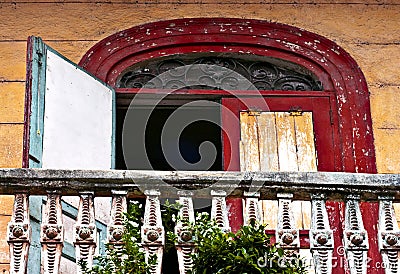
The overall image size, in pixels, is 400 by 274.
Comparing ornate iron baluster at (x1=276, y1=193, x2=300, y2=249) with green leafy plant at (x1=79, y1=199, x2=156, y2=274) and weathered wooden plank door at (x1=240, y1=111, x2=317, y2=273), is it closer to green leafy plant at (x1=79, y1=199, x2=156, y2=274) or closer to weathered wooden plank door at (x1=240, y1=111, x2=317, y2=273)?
green leafy plant at (x1=79, y1=199, x2=156, y2=274)

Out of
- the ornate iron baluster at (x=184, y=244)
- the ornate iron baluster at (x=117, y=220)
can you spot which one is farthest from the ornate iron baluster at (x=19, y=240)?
the ornate iron baluster at (x=184, y=244)

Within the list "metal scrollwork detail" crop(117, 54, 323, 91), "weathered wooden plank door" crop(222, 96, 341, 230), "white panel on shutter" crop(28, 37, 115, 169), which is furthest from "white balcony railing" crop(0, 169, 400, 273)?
"metal scrollwork detail" crop(117, 54, 323, 91)

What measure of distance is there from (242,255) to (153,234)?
52 centimetres

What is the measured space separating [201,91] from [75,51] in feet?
3.58

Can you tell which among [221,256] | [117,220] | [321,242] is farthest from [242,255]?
[117,220]

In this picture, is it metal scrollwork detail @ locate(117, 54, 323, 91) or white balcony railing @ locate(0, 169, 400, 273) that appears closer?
white balcony railing @ locate(0, 169, 400, 273)

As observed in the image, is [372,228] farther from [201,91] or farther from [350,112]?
[201,91]

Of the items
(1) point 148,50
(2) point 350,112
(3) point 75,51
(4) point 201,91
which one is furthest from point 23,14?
(2) point 350,112

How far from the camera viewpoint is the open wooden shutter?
276 inches

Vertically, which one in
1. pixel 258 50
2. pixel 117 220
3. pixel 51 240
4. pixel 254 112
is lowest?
pixel 51 240

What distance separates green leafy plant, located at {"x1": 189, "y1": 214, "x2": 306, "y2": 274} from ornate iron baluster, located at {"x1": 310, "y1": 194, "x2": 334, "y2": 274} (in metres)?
0.15

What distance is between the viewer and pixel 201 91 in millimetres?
7426

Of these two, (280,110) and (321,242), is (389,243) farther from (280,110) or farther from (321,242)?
(280,110)

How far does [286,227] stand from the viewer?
5020 millimetres
